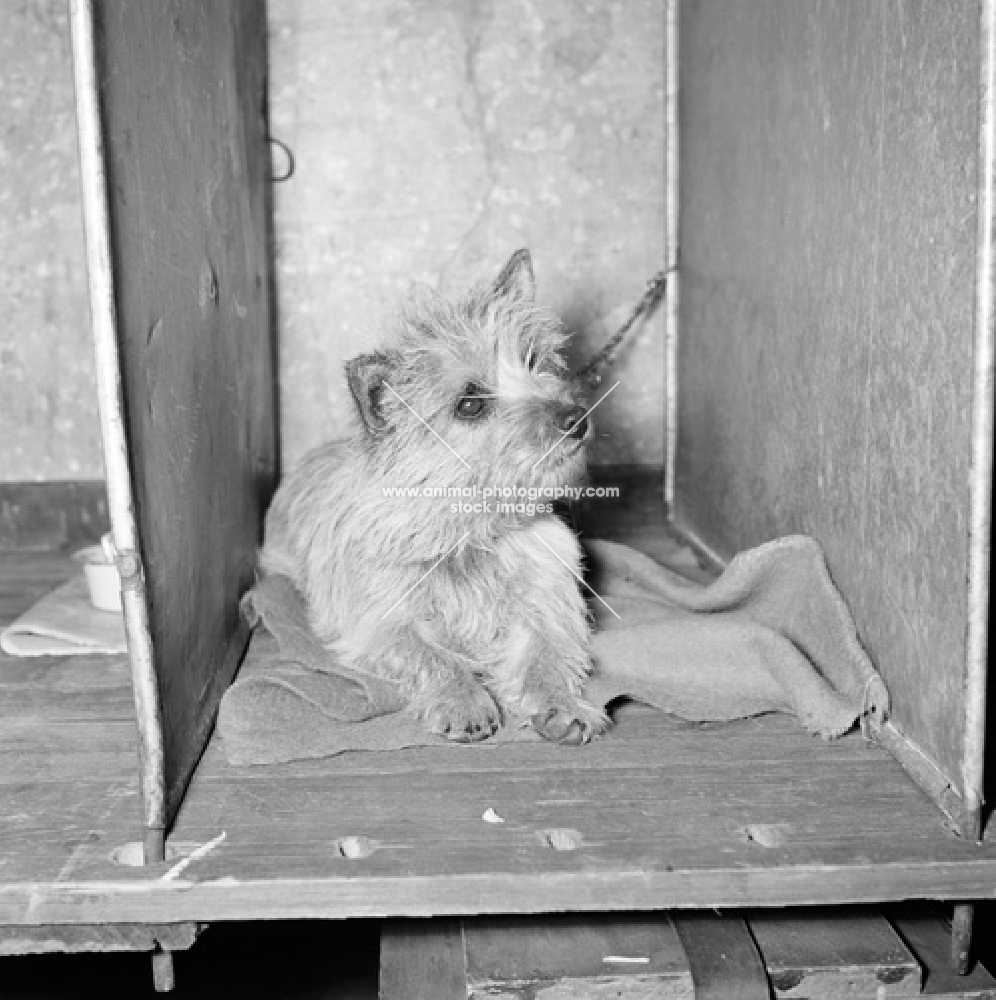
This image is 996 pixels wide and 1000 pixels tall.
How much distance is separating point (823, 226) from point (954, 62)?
67 cm

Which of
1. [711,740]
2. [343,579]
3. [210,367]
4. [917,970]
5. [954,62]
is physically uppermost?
[954,62]

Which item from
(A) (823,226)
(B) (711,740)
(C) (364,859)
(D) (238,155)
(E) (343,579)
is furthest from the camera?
(D) (238,155)

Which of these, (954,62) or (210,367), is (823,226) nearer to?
(954,62)

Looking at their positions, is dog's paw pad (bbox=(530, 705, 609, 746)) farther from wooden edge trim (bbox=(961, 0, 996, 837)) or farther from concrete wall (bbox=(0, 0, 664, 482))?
concrete wall (bbox=(0, 0, 664, 482))

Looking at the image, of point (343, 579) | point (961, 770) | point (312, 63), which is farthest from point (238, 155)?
point (961, 770)

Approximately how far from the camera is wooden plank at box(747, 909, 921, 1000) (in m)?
1.84

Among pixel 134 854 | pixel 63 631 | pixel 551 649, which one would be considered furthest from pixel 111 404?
pixel 63 631

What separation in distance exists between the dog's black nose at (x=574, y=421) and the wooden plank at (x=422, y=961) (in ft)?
3.33

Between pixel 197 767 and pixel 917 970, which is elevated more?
pixel 197 767

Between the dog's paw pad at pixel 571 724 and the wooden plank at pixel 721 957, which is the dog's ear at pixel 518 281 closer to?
the dog's paw pad at pixel 571 724

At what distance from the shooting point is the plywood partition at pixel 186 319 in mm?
1768

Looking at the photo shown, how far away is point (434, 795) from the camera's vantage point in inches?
80.1

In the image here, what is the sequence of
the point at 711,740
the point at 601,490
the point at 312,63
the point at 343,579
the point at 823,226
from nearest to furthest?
1. the point at 711,740
2. the point at 823,226
3. the point at 343,579
4. the point at 312,63
5. the point at 601,490

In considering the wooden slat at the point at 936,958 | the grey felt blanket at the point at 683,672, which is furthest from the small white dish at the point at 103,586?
the wooden slat at the point at 936,958
